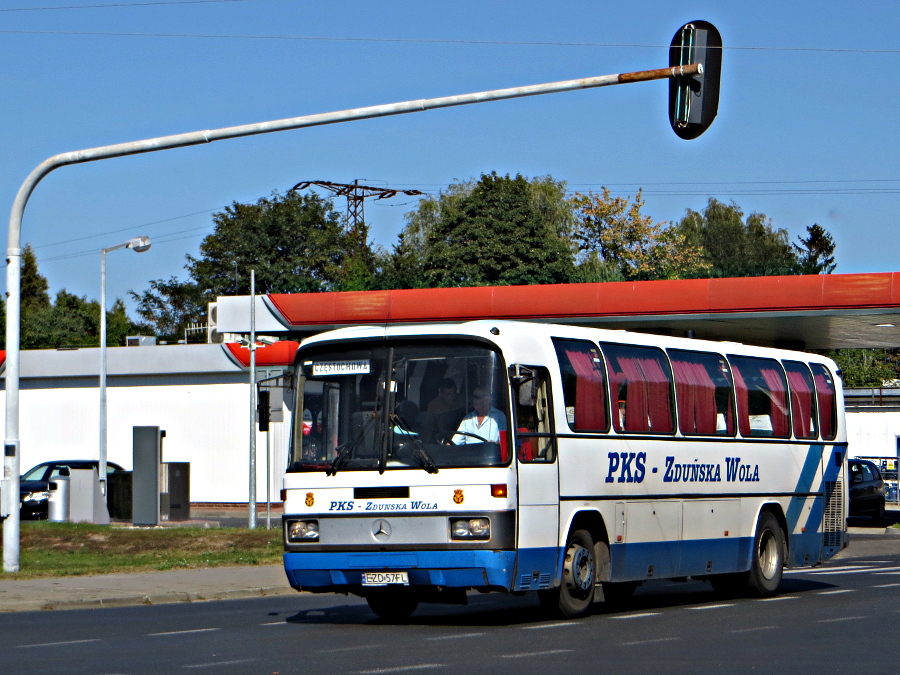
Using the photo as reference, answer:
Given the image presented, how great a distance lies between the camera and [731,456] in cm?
1716

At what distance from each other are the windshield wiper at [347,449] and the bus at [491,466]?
1 cm

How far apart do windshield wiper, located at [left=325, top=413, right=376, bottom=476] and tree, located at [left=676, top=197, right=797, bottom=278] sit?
7695 cm

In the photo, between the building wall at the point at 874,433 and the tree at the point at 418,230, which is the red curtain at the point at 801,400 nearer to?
the building wall at the point at 874,433

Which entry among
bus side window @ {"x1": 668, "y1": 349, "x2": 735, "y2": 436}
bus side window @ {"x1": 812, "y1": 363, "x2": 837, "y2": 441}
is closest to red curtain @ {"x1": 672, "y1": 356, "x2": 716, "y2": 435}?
bus side window @ {"x1": 668, "y1": 349, "x2": 735, "y2": 436}

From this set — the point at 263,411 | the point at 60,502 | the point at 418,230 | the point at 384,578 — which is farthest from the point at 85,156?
the point at 418,230

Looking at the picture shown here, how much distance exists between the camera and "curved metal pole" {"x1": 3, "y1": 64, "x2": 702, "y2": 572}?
16.5 m

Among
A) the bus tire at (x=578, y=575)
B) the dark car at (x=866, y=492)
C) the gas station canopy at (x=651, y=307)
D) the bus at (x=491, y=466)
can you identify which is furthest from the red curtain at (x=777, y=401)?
the dark car at (x=866, y=492)

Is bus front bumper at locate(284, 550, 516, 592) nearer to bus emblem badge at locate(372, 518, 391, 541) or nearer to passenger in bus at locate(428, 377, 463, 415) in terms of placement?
bus emblem badge at locate(372, 518, 391, 541)

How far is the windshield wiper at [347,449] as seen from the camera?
13703mm

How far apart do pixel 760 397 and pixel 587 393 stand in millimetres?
4087

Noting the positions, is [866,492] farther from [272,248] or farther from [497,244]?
[272,248]

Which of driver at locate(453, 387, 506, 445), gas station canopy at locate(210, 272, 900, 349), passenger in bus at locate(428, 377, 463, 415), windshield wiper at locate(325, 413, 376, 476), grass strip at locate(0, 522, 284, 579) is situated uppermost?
gas station canopy at locate(210, 272, 900, 349)

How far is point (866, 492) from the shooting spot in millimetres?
36781

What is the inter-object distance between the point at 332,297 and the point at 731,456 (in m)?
20.3
